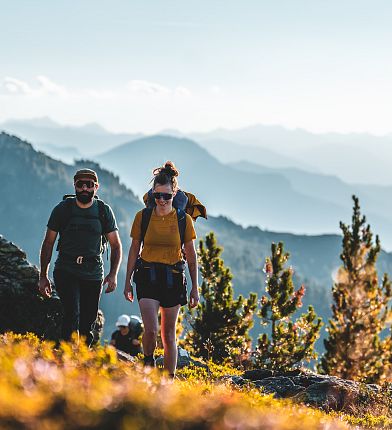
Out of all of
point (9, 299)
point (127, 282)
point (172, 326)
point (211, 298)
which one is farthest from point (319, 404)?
point (211, 298)

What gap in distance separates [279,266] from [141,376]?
25.5 meters

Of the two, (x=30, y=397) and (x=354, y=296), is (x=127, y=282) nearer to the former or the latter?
(x=30, y=397)

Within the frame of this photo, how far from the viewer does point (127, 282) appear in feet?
24.6

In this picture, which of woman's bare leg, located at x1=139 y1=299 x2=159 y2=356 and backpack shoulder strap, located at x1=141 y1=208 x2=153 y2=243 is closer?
woman's bare leg, located at x1=139 y1=299 x2=159 y2=356

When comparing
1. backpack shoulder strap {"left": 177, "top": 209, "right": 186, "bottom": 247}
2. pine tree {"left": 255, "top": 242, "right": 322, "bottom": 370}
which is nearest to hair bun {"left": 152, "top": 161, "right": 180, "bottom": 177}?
backpack shoulder strap {"left": 177, "top": 209, "right": 186, "bottom": 247}

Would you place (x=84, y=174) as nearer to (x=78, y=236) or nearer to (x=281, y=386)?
(x=78, y=236)

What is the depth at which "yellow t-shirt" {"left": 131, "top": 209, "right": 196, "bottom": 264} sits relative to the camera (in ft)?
23.9

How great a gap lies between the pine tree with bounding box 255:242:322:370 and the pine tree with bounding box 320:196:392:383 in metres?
1.03

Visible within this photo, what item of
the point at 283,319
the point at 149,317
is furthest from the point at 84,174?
the point at 283,319

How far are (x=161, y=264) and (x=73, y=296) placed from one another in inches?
57.8

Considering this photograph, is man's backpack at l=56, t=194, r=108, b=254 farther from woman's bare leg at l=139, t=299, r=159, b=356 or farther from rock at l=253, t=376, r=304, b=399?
rock at l=253, t=376, r=304, b=399

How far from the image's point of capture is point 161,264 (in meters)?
7.27

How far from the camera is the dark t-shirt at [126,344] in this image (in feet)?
54.2

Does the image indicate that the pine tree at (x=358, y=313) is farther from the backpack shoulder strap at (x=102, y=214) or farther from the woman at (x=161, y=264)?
the woman at (x=161, y=264)
